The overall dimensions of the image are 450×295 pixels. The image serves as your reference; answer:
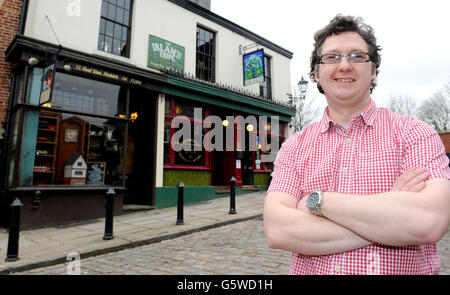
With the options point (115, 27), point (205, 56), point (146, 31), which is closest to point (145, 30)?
point (146, 31)

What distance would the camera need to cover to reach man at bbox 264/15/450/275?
1212mm

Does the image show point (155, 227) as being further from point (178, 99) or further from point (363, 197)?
point (363, 197)

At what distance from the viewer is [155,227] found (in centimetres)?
659

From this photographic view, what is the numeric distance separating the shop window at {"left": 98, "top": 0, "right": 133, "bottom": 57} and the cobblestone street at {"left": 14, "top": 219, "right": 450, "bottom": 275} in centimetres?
643

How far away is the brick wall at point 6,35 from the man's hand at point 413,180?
8.99 m

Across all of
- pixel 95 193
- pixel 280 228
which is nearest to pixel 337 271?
pixel 280 228

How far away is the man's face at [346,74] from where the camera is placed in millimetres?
1533

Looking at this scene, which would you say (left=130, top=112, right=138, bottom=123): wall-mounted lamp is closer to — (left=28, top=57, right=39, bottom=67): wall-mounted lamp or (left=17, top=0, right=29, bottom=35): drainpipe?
(left=28, top=57, right=39, bottom=67): wall-mounted lamp

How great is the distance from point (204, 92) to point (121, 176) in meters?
4.27

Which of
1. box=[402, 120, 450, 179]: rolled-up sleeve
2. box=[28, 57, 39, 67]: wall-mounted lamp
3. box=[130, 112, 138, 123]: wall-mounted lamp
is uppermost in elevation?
box=[28, 57, 39, 67]: wall-mounted lamp

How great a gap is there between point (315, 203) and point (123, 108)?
8.45m

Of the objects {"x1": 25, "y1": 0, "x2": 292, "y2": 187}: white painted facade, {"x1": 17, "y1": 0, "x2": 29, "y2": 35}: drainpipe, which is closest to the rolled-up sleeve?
{"x1": 25, "y1": 0, "x2": 292, "y2": 187}: white painted facade

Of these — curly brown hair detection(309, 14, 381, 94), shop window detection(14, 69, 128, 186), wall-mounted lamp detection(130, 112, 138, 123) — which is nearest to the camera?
curly brown hair detection(309, 14, 381, 94)

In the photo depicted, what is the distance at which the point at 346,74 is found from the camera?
5.08 feet
